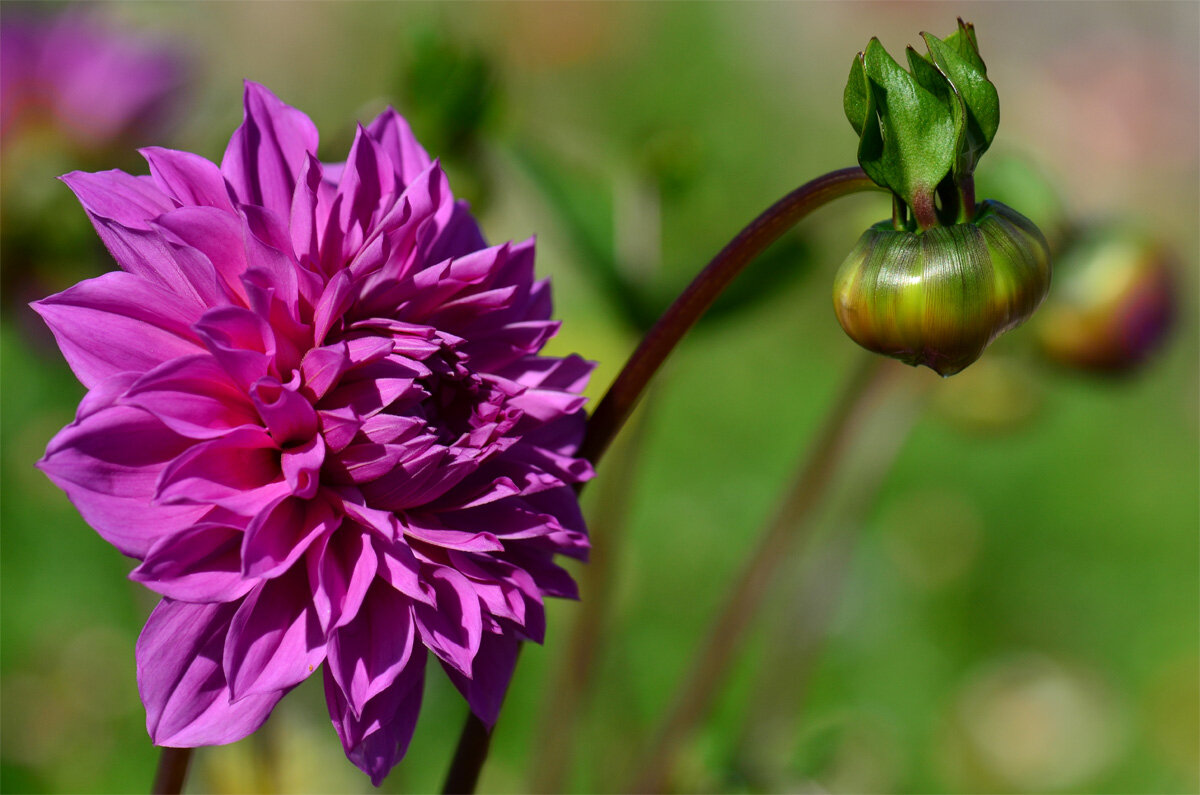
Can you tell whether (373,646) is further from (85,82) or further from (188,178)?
(85,82)

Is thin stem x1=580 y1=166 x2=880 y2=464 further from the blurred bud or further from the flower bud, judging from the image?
the blurred bud

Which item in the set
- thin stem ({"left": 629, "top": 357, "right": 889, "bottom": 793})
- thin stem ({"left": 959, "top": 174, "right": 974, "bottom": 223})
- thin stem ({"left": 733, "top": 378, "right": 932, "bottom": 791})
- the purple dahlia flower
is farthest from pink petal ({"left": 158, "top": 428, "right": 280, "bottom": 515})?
thin stem ({"left": 733, "top": 378, "right": 932, "bottom": 791})

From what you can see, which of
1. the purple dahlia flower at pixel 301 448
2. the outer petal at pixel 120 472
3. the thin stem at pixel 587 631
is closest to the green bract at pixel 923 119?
the purple dahlia flower at pixel 301 448

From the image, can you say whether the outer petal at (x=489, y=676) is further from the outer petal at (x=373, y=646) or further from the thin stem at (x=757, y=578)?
the thin stem at (x=757, y=578)

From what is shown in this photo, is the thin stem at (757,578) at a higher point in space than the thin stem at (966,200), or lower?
lower

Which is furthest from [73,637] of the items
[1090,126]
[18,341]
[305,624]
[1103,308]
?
[1090,126]
